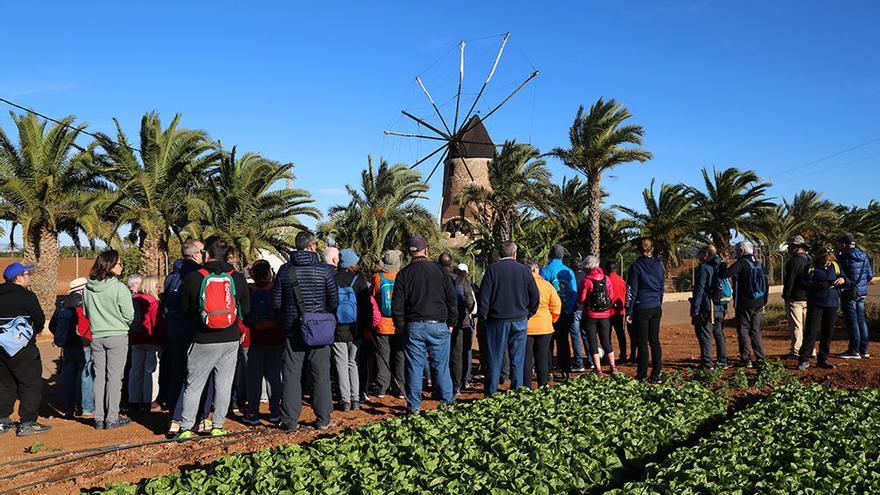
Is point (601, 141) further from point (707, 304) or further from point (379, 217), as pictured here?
point (707, 304)

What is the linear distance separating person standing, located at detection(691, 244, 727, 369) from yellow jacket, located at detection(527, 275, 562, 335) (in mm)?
2404

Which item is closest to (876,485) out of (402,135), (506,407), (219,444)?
(506,407)

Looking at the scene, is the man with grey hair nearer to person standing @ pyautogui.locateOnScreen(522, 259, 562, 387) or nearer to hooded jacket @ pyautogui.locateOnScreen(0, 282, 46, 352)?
person standing @ pyautogui.locateOnScreen(522, 259, 562, 387)

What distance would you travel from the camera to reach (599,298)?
360 inches

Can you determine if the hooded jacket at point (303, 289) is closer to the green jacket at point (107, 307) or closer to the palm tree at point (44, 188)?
the green jacket at point (107, 307)

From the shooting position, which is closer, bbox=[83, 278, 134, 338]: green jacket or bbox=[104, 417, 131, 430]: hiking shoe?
bbox=[83, 278, 134, 338]: green jacket

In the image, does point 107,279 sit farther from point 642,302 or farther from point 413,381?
Answer: point 642,302

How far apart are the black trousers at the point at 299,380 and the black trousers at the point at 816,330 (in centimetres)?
675

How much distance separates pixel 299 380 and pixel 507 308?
2.45 meters

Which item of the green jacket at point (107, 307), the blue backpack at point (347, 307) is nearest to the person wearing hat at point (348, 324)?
the blue backpack at point (347, 307)

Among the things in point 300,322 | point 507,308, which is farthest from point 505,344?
point 300,322

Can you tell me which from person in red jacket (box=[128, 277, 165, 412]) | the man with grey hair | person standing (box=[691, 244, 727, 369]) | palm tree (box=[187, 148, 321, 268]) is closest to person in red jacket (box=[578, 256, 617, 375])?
person standing (box=[691, 244, 727, 369])

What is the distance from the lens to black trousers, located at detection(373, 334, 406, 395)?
28.0 ft

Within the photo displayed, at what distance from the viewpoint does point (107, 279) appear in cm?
713
